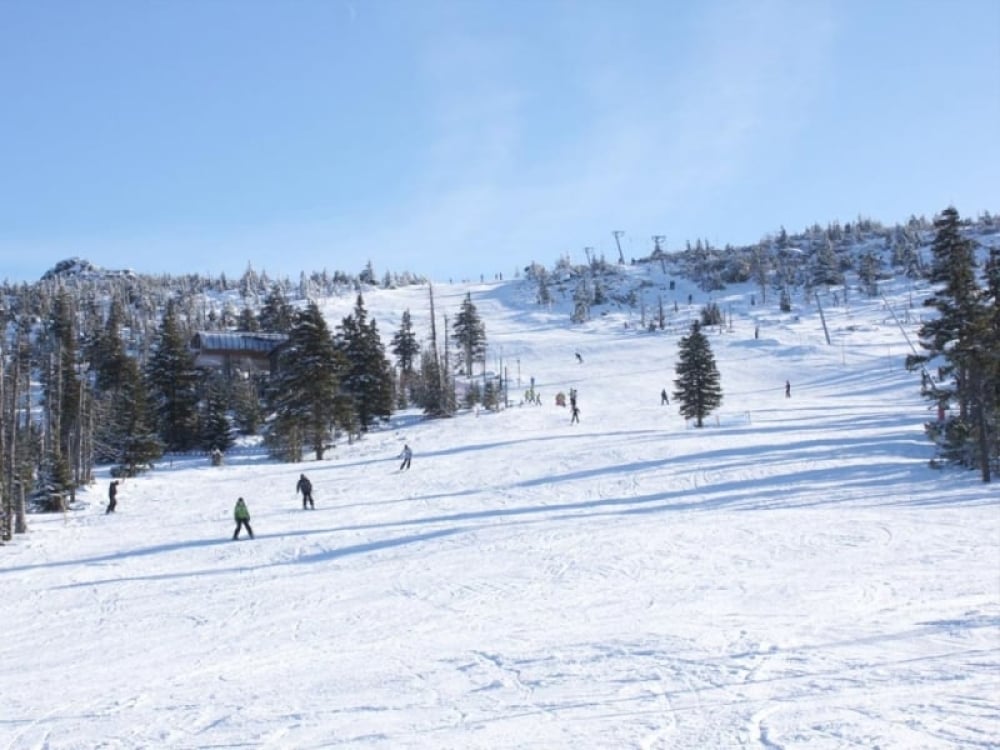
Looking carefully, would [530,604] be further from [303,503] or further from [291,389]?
[291,389]

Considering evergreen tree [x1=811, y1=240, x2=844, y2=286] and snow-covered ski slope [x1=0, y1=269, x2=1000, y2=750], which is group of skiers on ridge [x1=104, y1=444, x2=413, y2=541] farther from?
evergreen tree [x1=811, y1=240, x2=844, y2=286]

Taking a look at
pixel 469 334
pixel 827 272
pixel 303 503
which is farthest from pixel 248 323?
pixel 827 272

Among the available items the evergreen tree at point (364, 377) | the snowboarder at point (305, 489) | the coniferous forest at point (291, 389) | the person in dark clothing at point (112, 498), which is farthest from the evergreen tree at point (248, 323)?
the snowboarder at point (305, 489)

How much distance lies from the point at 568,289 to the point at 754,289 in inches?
1630

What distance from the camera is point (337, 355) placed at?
46.5m

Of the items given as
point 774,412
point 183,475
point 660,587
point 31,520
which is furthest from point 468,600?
point 774,412

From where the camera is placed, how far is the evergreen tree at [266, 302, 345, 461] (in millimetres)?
42750

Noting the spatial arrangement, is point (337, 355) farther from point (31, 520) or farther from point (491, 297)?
point (491, 297)

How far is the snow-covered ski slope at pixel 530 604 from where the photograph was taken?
27.0 ft

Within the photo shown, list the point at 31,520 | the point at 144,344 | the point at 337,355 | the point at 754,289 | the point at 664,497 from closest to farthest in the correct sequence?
the point at 664,497 → the point at 31,520 → the point at 337,355 → the point at 144,344 → the point at 754,289

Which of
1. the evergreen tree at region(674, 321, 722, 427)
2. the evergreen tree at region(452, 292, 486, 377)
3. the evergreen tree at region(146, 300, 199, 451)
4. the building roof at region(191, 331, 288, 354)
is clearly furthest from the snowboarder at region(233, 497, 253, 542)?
the evergreen tree at region(452, 292, 486, 377)

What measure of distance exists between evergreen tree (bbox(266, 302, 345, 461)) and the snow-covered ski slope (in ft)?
22.4

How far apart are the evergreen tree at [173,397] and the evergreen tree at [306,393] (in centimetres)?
901

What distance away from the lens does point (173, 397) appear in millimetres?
51250
